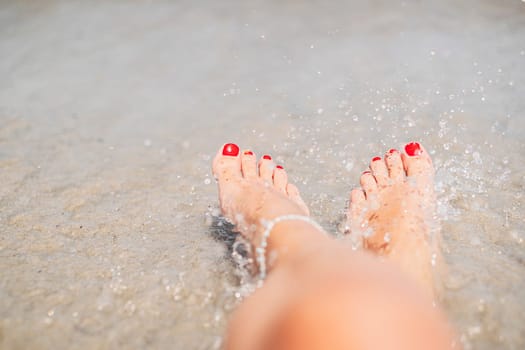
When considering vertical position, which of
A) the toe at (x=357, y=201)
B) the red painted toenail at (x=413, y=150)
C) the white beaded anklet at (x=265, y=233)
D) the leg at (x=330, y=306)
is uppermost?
the leg at (x=330, y=306)

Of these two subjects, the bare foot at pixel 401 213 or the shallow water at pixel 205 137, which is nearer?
the shallow water at pixel 205 137

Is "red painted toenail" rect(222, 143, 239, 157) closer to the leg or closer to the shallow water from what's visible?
the shallow water

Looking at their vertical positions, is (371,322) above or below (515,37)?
above

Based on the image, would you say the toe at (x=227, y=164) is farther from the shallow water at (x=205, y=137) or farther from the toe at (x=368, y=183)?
the toe at (x=368, y=183)

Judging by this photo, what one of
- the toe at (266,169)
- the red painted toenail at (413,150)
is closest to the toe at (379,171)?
the red painted toenail at (413,150)

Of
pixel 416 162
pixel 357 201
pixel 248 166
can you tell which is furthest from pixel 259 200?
pixel 416 162

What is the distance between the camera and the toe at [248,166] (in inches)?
76.0

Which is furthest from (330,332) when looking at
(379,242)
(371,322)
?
(379,242)

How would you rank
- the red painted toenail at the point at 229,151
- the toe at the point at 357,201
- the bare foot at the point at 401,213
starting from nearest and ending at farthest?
the bare foot at the point at 401,213
the toe at the point at 357,201
the red painted toenail at the point at 229,151

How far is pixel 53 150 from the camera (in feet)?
7.55

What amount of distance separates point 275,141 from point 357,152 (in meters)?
0.44

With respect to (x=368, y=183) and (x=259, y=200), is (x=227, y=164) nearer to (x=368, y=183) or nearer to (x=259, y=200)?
(x=259, y=200)

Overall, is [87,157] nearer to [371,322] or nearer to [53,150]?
[53,150]

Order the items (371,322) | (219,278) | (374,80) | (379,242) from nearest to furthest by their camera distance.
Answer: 1. (371,322)
2. (219,278)
3. (379,242)
4. (374,80)
